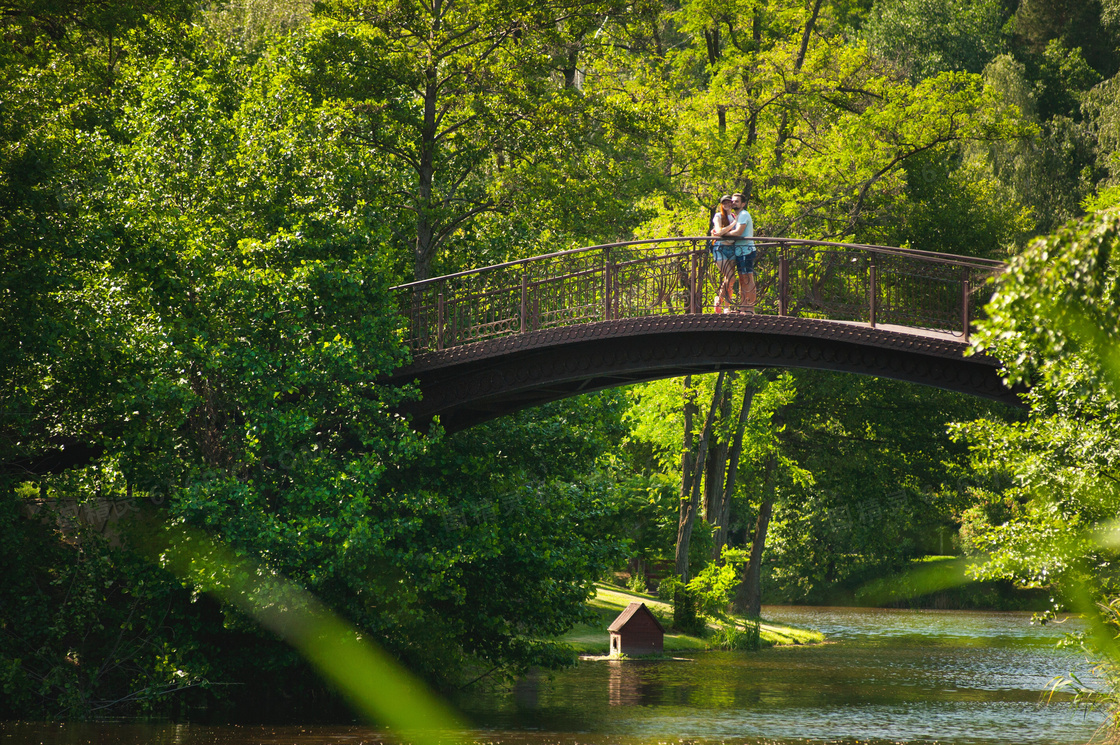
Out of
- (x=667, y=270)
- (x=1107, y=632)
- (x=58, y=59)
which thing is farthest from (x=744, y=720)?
(x=58, y=59)

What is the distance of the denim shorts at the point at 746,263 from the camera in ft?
60.4

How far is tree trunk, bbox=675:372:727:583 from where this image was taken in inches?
1282

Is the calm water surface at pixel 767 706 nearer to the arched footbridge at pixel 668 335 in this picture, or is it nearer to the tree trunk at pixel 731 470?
the arched footbridge at pixel 668 335

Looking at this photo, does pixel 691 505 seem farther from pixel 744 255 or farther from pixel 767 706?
pixel 744 255

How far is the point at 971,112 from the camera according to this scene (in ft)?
105

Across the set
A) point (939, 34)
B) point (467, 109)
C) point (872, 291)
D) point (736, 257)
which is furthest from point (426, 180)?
point (939, 34)

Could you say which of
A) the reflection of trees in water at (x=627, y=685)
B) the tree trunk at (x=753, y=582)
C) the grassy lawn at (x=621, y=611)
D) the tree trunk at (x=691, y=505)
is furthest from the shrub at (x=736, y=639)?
the tree trunk at (x=753, y=582)

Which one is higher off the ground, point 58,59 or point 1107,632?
point 58,59

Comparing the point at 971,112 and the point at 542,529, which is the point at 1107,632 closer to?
the point at 542,529

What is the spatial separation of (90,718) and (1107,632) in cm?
1377

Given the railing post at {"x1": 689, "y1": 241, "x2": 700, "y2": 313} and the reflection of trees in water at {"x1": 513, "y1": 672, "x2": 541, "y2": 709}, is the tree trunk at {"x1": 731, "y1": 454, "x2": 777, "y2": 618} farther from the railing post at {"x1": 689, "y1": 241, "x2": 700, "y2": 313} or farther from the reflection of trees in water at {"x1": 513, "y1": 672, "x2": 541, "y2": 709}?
the railing post at {"x1": 689, "y1": 241, "x2": 700, "y2": 313}

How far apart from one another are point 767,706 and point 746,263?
735 cm

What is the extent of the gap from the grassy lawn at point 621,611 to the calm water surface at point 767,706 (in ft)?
3.72

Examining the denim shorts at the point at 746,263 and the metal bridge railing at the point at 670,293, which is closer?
the metal bridge railing at the point at 670,293
